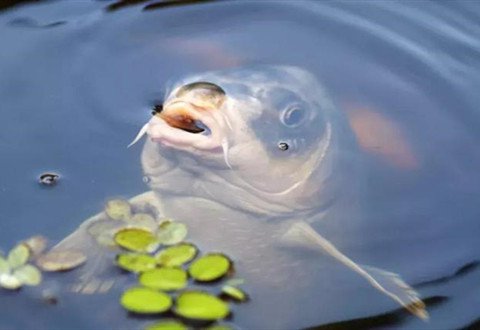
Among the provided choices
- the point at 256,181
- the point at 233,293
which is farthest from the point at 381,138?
the point at 233,293

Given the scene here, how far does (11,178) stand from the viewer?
2914 mm

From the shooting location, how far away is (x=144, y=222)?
2709mm

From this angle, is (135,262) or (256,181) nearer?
(135,262)

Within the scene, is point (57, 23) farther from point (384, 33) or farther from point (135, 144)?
point (384, 33)

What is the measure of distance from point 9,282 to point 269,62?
1.28m

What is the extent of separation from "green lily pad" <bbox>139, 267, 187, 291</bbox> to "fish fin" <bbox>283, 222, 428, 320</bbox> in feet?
1.15

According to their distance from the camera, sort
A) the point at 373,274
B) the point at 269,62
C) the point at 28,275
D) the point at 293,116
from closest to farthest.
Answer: the point at 28,275, the point at 373,274, the point at 293,116, the point at 269,62

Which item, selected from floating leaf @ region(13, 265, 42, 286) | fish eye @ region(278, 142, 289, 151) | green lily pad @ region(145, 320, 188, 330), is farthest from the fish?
green lily pad @ region(145, 320, 188, 330)

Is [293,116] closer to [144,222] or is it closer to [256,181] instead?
[256,181]

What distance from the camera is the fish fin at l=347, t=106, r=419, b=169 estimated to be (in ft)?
10.2

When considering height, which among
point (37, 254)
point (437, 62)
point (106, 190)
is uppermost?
point (437, 62)

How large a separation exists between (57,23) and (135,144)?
29.7 inches

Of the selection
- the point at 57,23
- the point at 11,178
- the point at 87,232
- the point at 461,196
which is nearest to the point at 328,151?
the point at 461,196

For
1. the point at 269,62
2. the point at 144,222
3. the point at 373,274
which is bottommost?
the point at 373,274
